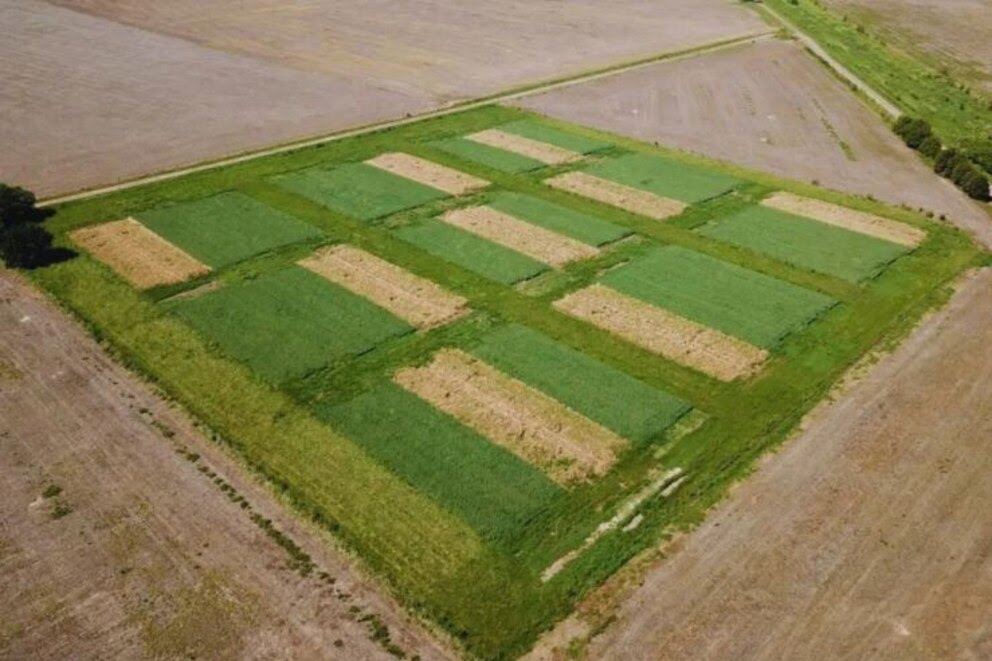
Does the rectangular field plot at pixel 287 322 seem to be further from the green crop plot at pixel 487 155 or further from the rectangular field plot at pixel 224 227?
the green crop plot at pixel 487 155

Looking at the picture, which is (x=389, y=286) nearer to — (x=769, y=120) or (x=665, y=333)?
(x=665, y=333)

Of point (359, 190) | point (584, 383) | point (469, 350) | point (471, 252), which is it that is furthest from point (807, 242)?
point (359, 190)

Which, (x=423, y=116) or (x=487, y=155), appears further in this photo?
(x=423, y=116)

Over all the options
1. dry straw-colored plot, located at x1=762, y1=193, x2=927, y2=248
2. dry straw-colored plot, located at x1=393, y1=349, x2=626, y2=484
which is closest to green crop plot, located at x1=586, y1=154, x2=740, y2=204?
dry straw-colored plot, located at x1=762, y1=193, x2=927, y2=248

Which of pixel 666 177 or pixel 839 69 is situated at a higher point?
pixel 839 69

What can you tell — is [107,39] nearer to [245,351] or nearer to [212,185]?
[212,185]

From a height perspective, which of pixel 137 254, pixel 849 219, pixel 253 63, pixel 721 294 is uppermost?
pixel 849 219

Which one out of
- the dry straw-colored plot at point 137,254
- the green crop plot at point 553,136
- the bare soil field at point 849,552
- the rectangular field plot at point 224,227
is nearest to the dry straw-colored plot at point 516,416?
the bare soil field at point 849,552
